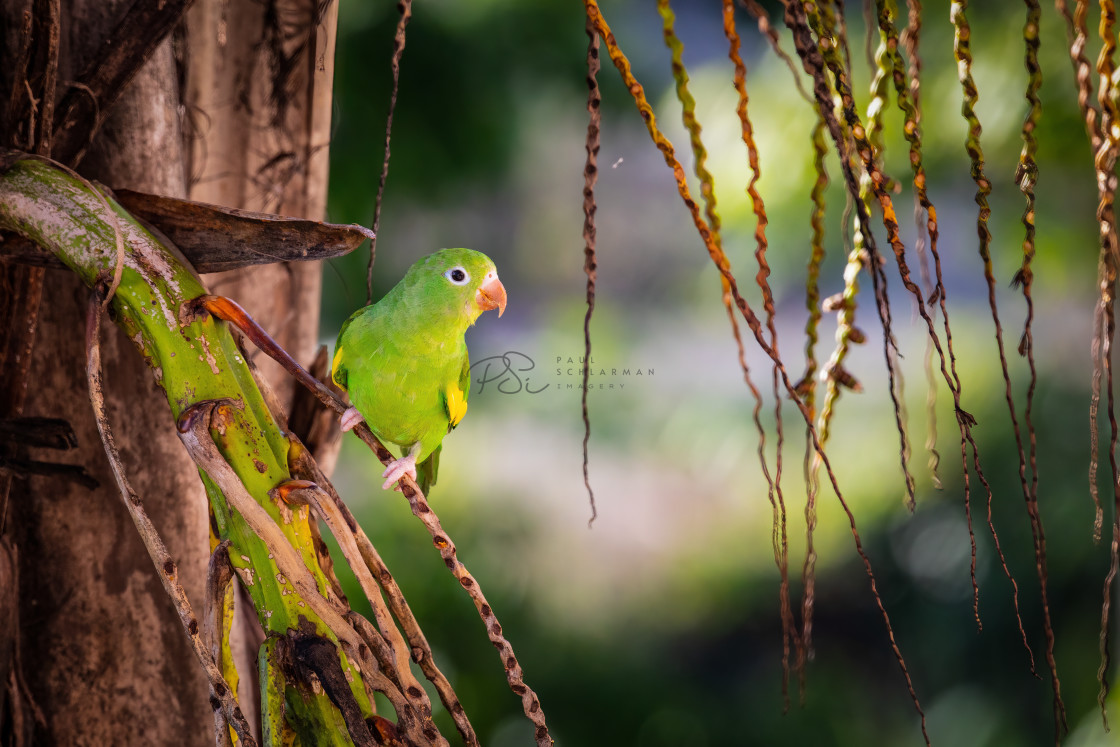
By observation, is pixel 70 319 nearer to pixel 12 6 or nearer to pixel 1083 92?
pixel 12 6

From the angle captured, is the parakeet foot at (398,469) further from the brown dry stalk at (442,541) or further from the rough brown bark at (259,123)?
the brown dry stalk at (442,541)

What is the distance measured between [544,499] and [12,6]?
173cm

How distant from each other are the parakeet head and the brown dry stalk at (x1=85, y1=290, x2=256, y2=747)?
0.33 meters

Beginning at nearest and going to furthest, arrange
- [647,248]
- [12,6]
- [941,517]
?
[12,6], [941,517], [647,248]

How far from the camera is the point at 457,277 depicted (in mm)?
Result: 651

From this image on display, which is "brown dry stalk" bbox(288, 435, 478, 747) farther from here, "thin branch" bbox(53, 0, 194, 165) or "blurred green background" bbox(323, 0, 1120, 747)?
"blurred green background" bbox(323, 0, 1120, 747)

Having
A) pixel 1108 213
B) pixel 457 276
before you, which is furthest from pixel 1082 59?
pixel 457 276

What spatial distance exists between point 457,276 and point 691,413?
1.41 meters

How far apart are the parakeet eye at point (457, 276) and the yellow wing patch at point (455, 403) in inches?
4.7

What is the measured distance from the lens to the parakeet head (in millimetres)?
647

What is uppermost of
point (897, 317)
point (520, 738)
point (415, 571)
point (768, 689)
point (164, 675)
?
point (897, 317)

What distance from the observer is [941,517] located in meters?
1.76

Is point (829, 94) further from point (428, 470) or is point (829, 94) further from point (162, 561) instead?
point (428, 470)

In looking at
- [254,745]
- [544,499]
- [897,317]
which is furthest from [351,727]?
[897,317]
